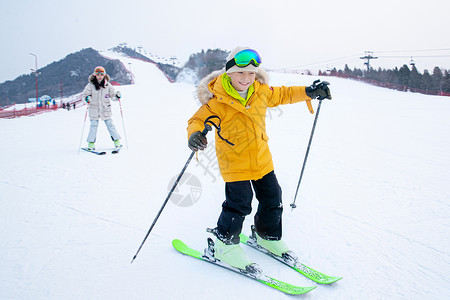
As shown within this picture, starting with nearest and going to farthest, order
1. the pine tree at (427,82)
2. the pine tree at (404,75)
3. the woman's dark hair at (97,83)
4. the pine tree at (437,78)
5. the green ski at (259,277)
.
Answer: the green ski at (259,277), the woman's dark hair at (97,83), the pine tree at (437,78), the pine tree at (427,82), the pine tree at (404,75)

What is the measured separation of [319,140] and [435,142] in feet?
8.17

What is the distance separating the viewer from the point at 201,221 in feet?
9.41

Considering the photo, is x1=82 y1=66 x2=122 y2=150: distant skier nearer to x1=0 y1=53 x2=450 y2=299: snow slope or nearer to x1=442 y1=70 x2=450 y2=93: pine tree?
x1=0 y1=53 x2=450 y2=299: snow slope

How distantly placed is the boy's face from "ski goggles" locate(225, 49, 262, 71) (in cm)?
7

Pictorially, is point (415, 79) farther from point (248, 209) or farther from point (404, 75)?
point (248, 209)

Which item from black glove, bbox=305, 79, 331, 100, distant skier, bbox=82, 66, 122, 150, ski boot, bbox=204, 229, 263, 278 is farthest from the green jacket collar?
distant skier, bbox=82, 66, 122, 150

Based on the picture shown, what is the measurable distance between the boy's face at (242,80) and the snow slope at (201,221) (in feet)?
4.99

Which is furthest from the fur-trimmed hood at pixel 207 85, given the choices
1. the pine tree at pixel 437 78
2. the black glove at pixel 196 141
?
the pine tree at pixel 437 78

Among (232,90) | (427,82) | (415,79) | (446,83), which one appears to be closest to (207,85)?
(232,90)

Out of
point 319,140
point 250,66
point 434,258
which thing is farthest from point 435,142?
point 250,66

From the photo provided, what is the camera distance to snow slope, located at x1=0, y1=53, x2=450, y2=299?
1912 millimetres

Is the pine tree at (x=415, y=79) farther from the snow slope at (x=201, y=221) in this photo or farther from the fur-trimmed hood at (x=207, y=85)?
the fur-trimmed hood at (x=207, y=85)

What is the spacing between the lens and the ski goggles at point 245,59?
2.06 metres

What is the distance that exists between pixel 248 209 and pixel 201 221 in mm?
871
